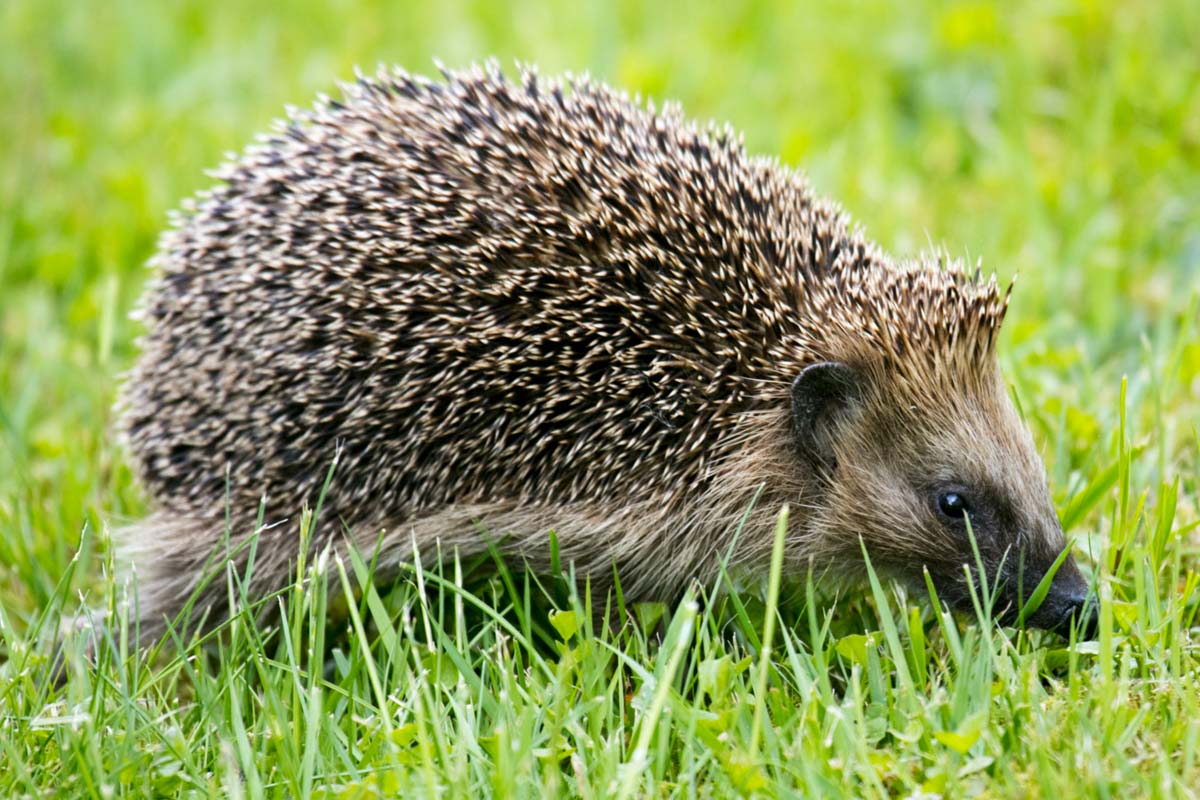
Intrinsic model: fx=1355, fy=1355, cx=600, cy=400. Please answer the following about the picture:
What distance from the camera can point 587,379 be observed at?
4.75 metres

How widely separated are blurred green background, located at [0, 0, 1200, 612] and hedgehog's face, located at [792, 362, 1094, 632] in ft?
1.98

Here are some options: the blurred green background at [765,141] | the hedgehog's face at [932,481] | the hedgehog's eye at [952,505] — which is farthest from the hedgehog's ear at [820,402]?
the blurred green background at [765,141]

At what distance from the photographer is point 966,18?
332 inches

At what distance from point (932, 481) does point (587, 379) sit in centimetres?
124

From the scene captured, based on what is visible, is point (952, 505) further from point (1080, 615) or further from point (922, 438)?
point (1080, 615)

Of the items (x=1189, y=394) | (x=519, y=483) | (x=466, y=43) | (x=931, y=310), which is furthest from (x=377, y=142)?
(x=466, y=43)

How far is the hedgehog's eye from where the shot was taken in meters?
4.59

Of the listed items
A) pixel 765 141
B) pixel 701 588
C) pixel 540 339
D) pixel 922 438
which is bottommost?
pixel 701 588

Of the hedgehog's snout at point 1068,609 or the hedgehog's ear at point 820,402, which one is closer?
the hedgehog's snout at point 1068,609

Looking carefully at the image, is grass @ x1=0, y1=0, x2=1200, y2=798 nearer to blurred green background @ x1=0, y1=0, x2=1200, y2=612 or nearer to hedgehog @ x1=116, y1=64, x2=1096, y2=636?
blurred green background @ x1=0, y1=0, x2=1200, y2=612

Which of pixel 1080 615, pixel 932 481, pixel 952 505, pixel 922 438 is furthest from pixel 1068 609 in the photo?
pixel 922 438

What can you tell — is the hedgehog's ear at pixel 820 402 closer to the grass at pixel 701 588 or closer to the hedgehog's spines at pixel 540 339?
the hedgehog's spines at pixel 540 339

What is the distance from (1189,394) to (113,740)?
4436 millimetres

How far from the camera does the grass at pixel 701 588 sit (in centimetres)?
366
